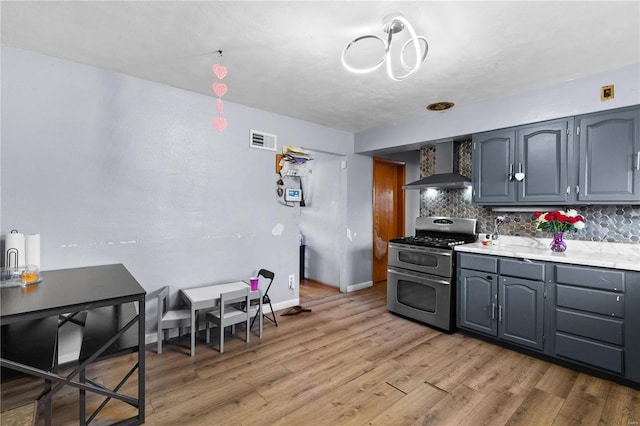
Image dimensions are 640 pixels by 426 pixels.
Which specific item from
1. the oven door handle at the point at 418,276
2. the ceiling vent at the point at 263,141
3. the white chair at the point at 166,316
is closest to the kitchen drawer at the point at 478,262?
the oven door handle at the point at 418,276

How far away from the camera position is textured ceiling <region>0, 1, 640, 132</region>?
1.78m

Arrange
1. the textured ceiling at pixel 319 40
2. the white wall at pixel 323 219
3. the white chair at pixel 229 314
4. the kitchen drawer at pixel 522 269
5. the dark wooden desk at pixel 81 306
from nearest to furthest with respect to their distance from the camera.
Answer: the dark wooden desk at pixel 81 306 → the textured ceiling at pixel 319 40 → the kitchen drawer at pixel 522 269 → the white chair at pixel 229 314 → the white wall at pixel 323 219

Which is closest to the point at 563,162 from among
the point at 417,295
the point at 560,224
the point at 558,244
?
the point at 560,224

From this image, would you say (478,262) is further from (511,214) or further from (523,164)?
(523,164)

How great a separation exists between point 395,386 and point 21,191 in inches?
125

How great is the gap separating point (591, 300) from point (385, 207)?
10.3ft

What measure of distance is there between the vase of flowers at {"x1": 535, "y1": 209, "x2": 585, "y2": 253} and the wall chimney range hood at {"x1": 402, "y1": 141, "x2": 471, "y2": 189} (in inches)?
33.4

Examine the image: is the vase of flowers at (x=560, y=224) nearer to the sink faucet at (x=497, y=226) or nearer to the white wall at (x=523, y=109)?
the sink faucet at (x=497, y=226)

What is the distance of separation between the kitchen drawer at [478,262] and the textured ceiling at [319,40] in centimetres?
166

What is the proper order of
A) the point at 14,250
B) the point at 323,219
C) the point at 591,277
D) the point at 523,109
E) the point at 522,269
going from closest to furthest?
the point at 14,250 < the point at 591,277 < the point at 522,269 < the point at 523,109 < the point at 323,219

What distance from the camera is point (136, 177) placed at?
2.76 meters

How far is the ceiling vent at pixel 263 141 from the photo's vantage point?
350 cm

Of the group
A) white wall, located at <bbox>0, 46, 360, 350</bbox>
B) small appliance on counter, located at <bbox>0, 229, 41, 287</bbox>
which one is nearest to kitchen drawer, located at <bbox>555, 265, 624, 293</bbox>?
white wall, located at <bbox>0, 46, 360, 350</bbox>

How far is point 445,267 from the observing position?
10.4ft
